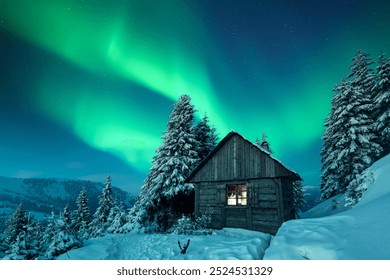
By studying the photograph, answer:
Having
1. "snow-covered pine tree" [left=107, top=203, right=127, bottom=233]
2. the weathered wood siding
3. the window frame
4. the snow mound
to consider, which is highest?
the weathered wood siding

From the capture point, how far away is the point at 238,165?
1239cm

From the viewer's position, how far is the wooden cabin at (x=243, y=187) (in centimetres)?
1108

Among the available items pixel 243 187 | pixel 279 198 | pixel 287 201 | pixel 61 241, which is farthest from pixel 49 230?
pixel 287 201

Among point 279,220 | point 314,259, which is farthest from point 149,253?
point 279,220

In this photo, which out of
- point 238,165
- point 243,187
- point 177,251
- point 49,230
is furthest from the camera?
point 243,187

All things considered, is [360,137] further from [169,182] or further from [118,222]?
[118,222]

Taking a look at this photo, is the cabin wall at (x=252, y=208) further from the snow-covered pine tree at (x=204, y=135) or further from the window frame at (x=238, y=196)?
the snow-covered pine tree at (x=204, y=135)

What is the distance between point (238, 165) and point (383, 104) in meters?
14.9

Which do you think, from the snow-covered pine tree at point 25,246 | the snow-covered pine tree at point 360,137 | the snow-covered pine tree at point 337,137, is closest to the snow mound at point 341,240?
the snow-covered pine tree at point 25,246

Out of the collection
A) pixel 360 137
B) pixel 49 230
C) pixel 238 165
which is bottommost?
pixel 49 230

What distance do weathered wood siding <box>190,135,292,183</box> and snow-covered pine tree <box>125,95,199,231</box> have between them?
8.06ft

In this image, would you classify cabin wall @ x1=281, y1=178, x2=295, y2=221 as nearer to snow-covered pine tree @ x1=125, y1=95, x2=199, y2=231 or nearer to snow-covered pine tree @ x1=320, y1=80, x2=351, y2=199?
snow-covered pine tree @ x1=125, y1=95, x2=199, y2=231

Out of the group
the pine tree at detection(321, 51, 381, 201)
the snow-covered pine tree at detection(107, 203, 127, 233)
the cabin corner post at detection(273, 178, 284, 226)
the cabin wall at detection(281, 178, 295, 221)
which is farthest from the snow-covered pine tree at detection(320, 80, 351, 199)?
the snow-covered pine tree at detection(107, 203, 127, 233)

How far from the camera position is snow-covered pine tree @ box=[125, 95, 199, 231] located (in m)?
15.8
